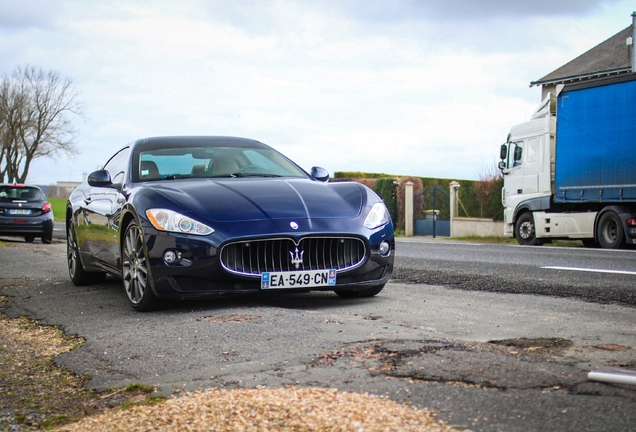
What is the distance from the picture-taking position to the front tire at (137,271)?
6477mm

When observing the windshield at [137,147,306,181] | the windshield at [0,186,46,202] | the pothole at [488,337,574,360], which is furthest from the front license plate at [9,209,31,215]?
the pothole at [488,337,574,360]

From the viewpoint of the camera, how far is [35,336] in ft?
19.6

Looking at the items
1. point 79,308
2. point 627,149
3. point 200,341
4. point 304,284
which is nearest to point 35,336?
point 79,308

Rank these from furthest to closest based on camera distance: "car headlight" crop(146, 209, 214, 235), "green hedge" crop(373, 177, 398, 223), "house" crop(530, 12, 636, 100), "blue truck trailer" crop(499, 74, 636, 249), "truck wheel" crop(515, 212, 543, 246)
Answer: "house" crop(530, 12, 636, 100) < "green hedge" crop(373, 177, 398, 223) < "truck wheel" crop(515, 212, 543, 246) < "blue truck trailer" crop(499, 74, 636, 249) < "car headlight" crop(146, 209, 214, 235)

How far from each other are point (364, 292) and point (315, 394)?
3.61 m

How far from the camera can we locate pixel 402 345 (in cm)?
474

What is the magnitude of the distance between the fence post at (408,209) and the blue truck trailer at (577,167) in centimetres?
934

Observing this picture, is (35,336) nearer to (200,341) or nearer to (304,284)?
(200,341)

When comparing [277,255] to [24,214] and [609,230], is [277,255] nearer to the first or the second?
[609,230]

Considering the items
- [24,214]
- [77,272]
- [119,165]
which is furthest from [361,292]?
[24,214]

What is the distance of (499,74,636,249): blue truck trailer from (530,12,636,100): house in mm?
20374

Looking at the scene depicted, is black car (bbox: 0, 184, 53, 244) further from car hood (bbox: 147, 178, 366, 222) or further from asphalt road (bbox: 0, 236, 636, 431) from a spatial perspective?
car hood (bbox: 147, 178, 366, 222)

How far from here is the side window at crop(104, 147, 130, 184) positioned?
7.93m

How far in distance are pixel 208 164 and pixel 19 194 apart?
1716cm
